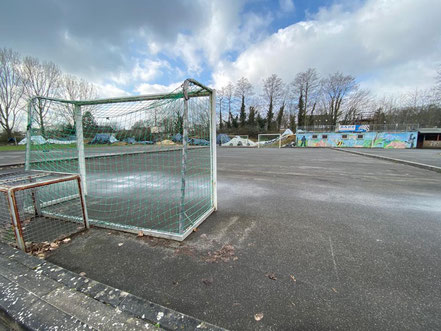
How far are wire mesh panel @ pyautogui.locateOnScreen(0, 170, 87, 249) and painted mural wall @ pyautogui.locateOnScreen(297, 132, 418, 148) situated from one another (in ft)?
103

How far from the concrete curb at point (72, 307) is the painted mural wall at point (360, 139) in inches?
1264

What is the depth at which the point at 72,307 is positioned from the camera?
139 cm

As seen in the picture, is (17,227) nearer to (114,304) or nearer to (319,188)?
(114,304)

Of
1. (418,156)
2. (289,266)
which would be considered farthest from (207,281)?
(418,156)

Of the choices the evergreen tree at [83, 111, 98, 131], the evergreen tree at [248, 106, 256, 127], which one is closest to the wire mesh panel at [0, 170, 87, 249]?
the evergreen tree at [83, 111, 98, 131]

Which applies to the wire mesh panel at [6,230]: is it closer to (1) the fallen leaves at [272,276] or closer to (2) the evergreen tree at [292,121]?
(1) the fallen leaves at [272,276]

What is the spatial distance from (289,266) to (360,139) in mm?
33119

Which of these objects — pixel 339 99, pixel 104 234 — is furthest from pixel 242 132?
pixel 104 234

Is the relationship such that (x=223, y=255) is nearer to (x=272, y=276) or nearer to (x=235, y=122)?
(x=272, y=276)

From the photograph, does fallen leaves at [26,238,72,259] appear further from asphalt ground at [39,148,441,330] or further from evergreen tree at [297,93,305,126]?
evergreen tree at [297,93,305,126]

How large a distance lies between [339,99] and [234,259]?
144ft

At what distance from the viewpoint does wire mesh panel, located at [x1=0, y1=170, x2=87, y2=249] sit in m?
2.13

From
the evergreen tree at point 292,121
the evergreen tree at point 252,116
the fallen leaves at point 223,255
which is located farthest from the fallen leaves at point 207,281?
the evergreen tree at point 292,121

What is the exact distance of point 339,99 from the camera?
3588 centimetres
